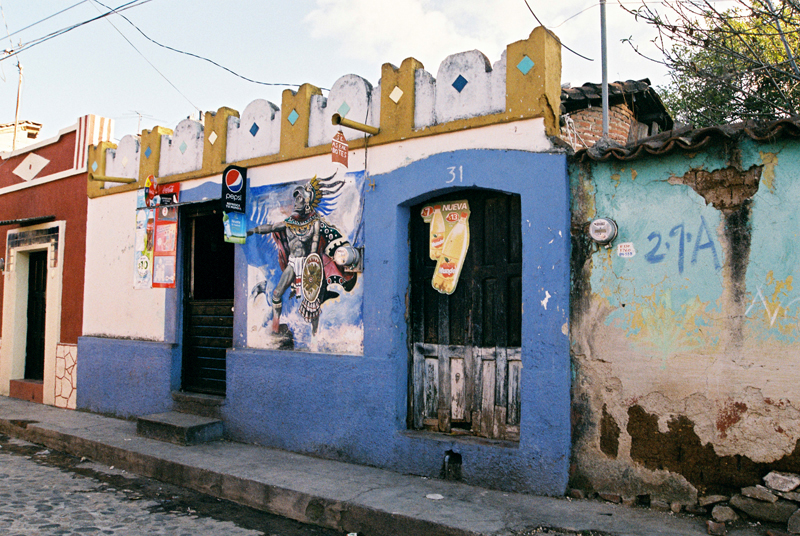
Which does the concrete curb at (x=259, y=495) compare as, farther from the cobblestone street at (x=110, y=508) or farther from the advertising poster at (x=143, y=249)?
the advertising poster at (x=143, y=249)

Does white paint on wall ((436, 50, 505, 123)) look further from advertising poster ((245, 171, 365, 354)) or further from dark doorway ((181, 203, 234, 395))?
dark doorway ((181, 203, 234, 395))

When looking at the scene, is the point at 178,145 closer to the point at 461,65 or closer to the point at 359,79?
the point at 359,79

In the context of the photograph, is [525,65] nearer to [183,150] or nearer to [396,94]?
[396,94]

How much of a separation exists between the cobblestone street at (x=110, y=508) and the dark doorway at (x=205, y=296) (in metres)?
1.68

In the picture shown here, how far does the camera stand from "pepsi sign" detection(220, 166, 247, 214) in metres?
7.19

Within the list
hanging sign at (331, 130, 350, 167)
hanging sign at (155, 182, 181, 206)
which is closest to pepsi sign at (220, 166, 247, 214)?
hanging sign at (155, 182, 181, 206)

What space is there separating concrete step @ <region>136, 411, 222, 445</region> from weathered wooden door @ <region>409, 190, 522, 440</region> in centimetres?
268

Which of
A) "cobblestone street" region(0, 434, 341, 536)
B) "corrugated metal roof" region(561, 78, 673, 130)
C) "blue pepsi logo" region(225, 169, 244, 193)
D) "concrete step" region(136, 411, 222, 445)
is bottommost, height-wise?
"cobblestone street" region(0, 434, 341, 536)

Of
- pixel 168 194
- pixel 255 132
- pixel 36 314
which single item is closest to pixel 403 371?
pixel 255 132

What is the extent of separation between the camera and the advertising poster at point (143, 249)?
8.57m

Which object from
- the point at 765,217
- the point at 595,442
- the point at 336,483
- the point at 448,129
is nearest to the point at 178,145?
the point at 448,129

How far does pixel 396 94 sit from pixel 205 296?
3.99 meters

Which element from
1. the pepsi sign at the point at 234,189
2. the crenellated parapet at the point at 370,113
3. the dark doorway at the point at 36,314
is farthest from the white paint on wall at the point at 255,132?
the dark doorway at the point at 36,314

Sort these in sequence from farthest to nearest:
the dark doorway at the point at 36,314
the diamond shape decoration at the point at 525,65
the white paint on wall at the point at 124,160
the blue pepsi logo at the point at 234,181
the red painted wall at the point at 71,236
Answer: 1. the dark doorway at the point at 36,314
2. the red painted wall at the point at 71,236
3. the white paint on wall at the point at 124,160
4. the blue pepsi logo at the point at 234,181
5. the diamond shape decoration at the point at 525,65
